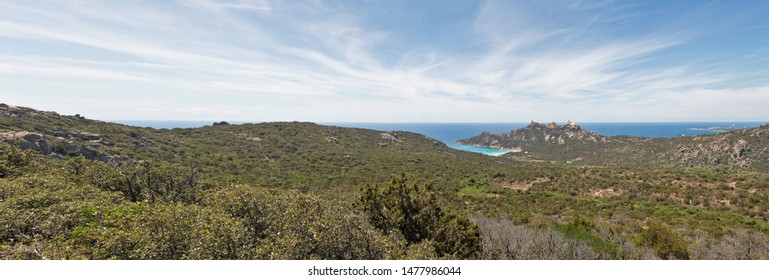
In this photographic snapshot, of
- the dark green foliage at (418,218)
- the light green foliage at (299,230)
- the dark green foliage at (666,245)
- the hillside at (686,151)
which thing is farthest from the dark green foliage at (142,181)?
the hillside at (686,151)

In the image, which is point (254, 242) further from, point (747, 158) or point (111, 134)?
point (747, 158)

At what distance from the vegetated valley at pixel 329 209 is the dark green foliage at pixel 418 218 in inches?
2.6

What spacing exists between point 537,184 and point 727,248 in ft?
120

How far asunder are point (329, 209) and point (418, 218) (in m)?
4.63

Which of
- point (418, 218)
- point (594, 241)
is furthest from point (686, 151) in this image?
point (418, 218)

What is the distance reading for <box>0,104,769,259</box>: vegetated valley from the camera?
883 centimetres

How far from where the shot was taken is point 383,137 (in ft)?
434

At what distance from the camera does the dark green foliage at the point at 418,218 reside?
537 inches

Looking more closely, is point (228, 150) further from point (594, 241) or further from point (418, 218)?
point (594, 241)

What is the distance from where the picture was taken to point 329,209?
12.5 metres

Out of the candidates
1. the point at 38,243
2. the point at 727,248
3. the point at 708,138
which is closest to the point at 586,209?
the point at 727,248

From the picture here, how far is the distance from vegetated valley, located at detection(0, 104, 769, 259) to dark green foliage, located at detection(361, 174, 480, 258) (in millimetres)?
65

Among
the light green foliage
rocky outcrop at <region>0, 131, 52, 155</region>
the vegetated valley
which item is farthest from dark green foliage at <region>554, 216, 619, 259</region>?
rocky outcrop at <region>0, 131, 52, 155</region>

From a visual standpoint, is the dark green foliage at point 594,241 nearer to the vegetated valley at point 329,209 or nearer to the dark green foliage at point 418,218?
→ the vegetated valley at point 329,209
